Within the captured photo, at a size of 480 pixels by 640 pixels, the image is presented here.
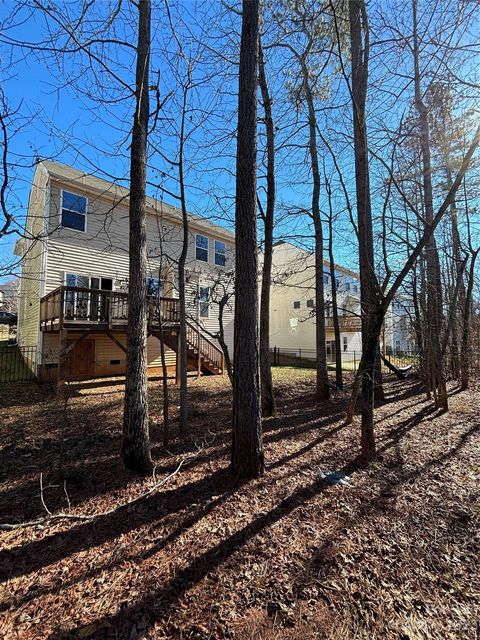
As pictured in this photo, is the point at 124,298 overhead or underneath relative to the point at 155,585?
overhead

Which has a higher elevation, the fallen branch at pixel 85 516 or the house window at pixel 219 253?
the house window at pixel 219 253

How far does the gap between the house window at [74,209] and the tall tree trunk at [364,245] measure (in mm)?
9361

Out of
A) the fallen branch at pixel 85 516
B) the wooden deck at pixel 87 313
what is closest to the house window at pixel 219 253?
the wooden deck at pixel 87 313

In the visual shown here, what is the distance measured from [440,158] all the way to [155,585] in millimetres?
9419

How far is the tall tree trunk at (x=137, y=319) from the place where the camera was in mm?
3717

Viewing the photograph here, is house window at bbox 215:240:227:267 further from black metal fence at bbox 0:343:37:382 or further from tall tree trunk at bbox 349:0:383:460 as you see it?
tall tree trunk at bbox 349:0:383:460

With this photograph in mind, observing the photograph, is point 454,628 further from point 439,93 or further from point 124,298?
point 124,298

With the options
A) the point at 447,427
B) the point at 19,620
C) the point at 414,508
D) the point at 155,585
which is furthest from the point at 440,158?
the point at 19,620

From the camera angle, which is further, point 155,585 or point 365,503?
point 365,503

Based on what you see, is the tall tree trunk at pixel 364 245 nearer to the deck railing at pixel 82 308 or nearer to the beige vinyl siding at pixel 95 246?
the beige vinyl siding at pixel 95 246

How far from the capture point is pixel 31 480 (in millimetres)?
3674

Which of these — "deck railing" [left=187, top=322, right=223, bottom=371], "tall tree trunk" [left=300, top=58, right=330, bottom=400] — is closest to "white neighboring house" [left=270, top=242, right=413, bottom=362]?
"deck railing" [left=187, top=322, right=223, bottom=371]

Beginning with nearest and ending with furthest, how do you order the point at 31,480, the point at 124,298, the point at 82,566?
the point at 82,566, the point at 31,480, the point at 124,298

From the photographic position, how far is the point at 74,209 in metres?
10.5
